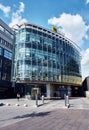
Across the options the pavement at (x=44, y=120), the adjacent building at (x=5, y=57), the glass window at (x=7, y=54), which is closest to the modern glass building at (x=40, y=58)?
the adjacent building at (x=5, y=57)

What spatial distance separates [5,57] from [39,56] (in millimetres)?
13665

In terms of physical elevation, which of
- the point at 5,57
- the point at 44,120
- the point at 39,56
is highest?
the point at 5,57

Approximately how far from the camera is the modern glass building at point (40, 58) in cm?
4716

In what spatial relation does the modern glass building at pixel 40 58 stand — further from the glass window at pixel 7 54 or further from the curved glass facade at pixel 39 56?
the glass window at pixel 7 54

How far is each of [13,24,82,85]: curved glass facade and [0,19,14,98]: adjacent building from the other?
5319mm

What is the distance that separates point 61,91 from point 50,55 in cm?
1596

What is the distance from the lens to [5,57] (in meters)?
55.9

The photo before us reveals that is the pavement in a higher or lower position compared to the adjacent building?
lower

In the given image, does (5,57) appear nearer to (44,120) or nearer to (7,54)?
→ (7,54)

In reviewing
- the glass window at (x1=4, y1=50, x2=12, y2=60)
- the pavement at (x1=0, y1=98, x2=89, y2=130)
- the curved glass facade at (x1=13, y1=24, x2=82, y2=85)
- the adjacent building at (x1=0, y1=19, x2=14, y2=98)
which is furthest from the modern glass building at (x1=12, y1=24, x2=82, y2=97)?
the pavement at (x1=0, y1=98, x2=89, y2=130)

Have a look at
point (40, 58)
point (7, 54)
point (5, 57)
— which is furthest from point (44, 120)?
point (7, 54)

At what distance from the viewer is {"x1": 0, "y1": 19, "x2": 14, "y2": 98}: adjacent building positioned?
5372cm

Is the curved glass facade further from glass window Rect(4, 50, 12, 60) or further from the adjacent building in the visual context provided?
glass window Rect(4, 50, 12, 60)

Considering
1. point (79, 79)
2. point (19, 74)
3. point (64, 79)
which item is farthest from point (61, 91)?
point (19, 74)
